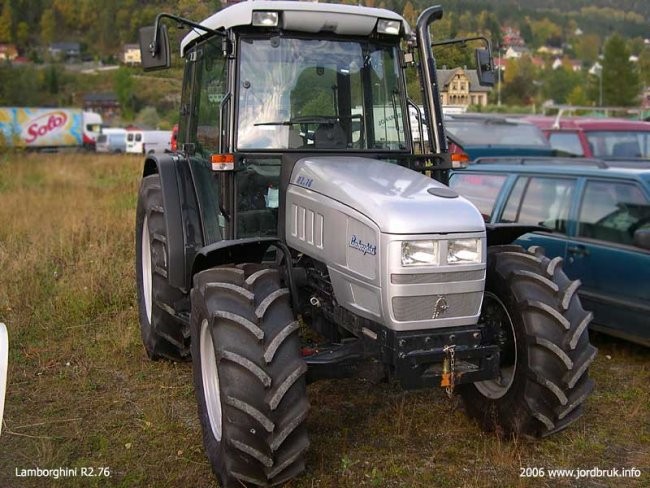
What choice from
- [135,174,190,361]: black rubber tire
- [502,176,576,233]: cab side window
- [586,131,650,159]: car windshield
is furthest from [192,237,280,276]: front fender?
[586,131,650,159]: car windshield

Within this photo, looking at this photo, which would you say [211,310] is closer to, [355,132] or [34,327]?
[355,132]

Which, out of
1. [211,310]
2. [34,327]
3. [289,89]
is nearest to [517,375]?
[211,310]

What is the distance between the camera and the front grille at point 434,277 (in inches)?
143

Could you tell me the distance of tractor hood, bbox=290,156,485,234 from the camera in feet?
12.0

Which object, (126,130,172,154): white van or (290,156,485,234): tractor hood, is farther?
(126,130,172,154): white van

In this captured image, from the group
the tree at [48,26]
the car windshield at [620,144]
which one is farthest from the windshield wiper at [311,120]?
the tree at [48,26]

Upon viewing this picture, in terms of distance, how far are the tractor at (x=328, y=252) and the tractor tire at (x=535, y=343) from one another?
1cm

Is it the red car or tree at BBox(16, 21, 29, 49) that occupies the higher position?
tree at BBox(16, 21, 29, 49)

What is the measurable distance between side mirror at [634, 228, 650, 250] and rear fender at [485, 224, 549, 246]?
4.97 ft

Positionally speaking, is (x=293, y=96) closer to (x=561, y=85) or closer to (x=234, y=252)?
(x=234, y=252)

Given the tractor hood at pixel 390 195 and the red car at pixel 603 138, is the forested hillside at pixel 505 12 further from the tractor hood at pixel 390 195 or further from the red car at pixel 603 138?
the red car at pixel 603 138

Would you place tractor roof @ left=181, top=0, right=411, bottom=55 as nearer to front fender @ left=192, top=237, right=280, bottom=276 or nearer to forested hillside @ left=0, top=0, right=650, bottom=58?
forested hillside @ left=0, top=0, right=650, bottom=58

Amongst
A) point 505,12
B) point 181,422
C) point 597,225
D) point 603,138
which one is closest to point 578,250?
point 597,225

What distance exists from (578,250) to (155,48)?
3.84 meters
